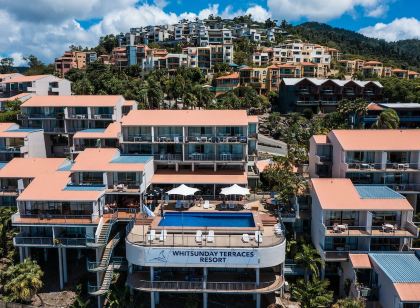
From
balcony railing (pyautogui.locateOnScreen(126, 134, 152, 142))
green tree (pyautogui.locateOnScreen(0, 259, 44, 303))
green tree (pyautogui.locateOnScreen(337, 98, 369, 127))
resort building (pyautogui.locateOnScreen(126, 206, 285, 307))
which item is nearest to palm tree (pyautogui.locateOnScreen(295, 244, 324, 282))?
resort building (pyautogui.locateOnScreen(126, 206, 285, 307))

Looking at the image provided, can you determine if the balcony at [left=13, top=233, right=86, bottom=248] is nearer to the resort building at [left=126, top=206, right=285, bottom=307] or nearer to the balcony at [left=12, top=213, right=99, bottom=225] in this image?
the balcony at [left=12, top=213, right=99, bottom=225]

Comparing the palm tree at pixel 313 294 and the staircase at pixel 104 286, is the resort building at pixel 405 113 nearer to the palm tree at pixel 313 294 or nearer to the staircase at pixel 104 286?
the palm tree at pixel 313 294

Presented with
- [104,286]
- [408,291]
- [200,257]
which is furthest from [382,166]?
[104,286]

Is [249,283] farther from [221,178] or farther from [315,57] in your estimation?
[315,57]

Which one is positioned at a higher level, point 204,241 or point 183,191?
point 183,191

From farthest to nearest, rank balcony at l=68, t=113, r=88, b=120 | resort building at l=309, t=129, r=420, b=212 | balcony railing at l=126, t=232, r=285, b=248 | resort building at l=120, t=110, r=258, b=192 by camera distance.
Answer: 1. balcony at l=68, t=113, r=88, b=120
2. resort building at l=120, t=110, r=258, b=192
3. resort building at l=309, t=129, r=420, b=212
4. balcony railing at l=126, t=232, r=285, b=248

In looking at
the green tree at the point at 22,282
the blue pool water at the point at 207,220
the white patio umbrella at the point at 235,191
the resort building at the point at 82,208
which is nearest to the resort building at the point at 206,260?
the blue pool water at the point at 207,220

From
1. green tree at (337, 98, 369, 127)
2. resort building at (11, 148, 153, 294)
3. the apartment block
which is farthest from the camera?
the apartment block

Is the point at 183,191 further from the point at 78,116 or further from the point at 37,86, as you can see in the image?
the point at 37,86
